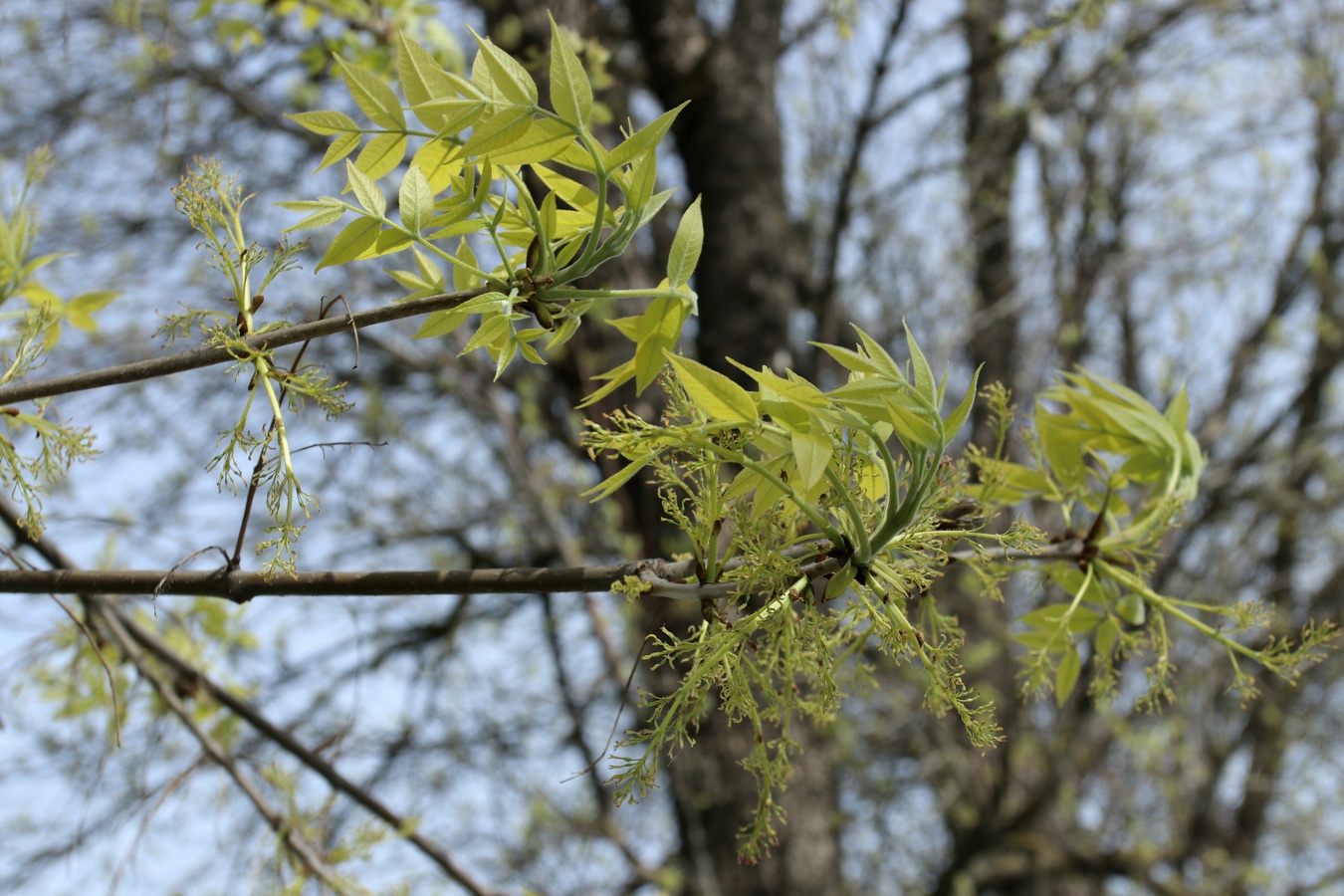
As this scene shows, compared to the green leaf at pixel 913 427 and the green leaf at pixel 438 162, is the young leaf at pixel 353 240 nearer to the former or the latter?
the green leaf at pixel 438 162

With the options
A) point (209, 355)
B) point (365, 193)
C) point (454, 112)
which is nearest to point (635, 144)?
point (454, 112)

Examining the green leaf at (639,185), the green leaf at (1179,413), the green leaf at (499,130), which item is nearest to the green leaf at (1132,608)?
the green leaf at (1179,413)

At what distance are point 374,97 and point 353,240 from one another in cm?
15

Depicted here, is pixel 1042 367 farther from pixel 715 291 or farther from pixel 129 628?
pixel 129 628

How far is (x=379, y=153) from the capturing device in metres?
1.08

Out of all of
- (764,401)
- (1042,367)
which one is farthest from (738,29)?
(764,401)

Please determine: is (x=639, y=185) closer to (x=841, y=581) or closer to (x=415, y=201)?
(x=415, y=201)

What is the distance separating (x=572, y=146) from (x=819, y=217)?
5.09 meters

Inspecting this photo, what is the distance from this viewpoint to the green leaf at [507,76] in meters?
0.94


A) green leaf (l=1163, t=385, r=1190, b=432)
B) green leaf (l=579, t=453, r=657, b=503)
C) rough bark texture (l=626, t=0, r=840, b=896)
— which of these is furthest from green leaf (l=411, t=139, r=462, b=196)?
rough bark texture (l=626, t=0, r=840, b=896)

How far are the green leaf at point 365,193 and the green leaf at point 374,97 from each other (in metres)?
0.06

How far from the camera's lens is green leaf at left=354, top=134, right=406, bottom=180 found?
1.08m

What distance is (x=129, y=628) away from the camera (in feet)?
6.14

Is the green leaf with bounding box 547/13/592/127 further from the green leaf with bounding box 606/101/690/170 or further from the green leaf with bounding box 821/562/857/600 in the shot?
the green leaf with bounding box 821/562/857/600
